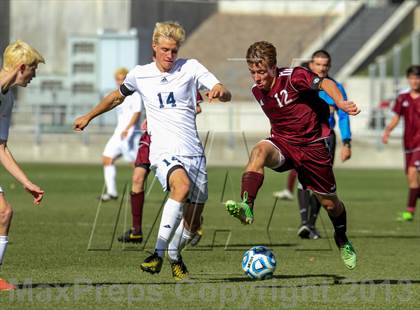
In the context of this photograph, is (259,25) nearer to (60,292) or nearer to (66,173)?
(66,173)

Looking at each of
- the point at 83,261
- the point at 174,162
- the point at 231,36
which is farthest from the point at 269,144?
the point at 231,36

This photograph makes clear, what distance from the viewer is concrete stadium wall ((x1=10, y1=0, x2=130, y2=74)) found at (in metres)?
44.4

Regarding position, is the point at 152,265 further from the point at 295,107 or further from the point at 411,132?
the point at 411,132

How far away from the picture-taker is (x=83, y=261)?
11602 millimetres

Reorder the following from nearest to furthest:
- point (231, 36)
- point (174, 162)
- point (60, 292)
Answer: point (60, 292), point (174, 162), point (231, 36)

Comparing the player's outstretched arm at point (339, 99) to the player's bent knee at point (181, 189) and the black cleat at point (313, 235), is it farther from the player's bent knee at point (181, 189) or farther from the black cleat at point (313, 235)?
the black cleat at point (313, 235)

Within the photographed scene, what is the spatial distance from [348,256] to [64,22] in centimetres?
3555

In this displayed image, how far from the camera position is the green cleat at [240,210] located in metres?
9.57

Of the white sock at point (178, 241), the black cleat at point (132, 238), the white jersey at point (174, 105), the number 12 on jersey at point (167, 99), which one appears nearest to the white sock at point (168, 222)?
the white sock at point (178, 241)

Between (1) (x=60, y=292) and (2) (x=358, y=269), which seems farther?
(2) (x=358, y=269)

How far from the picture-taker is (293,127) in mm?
10727

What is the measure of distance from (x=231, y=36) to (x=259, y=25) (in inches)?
57.3

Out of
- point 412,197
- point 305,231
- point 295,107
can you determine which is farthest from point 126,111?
point 295,107

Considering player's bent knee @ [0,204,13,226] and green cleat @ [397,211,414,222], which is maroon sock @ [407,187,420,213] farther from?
player's bent knee @ [0,204,13,226]
